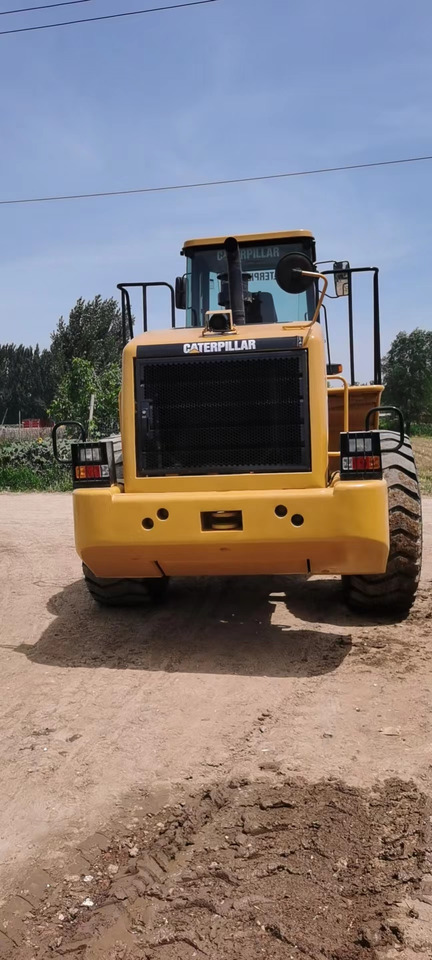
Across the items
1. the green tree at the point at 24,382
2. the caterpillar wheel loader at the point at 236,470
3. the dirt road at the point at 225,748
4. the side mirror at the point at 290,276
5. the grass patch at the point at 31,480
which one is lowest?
the dirt road at the point at 225,748

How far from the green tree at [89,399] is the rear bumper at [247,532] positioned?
55.6 feet

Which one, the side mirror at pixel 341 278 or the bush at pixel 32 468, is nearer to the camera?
the side mirror at pixel 341 278

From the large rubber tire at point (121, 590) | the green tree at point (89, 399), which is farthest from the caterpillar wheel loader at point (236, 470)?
the green tree at point (89, 399)

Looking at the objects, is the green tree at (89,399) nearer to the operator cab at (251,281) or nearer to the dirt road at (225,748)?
the operator cab at (251,281)

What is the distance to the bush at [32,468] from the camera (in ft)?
59.9

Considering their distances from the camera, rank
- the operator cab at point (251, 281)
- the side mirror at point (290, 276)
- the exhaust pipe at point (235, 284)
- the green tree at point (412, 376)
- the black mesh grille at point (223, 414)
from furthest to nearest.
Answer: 1. the green tree at point (412, 376)
2. the operator cab at point (251, 281)
3. the exhaust pipe at point (235, 284)
4. the side mirror at point (290, 276)
5. the black mesh grille at point (223, 414)

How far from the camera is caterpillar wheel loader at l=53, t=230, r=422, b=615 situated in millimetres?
5160

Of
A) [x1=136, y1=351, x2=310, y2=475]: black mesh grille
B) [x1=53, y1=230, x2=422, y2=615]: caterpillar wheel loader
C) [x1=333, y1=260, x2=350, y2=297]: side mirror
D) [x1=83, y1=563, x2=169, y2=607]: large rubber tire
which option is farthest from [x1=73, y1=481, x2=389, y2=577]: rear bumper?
[x1=333, y1=260, x2=350, y2=297]: side mirror

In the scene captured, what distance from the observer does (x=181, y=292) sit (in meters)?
7.41

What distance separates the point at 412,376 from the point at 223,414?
154ft

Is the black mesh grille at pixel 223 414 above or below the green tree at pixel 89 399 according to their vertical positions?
below

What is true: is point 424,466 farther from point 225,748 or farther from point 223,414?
point 225,748

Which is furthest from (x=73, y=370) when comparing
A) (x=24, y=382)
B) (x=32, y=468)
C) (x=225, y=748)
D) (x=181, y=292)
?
(x=24, y=382)

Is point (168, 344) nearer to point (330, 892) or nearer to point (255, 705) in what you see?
point (255, 705)
